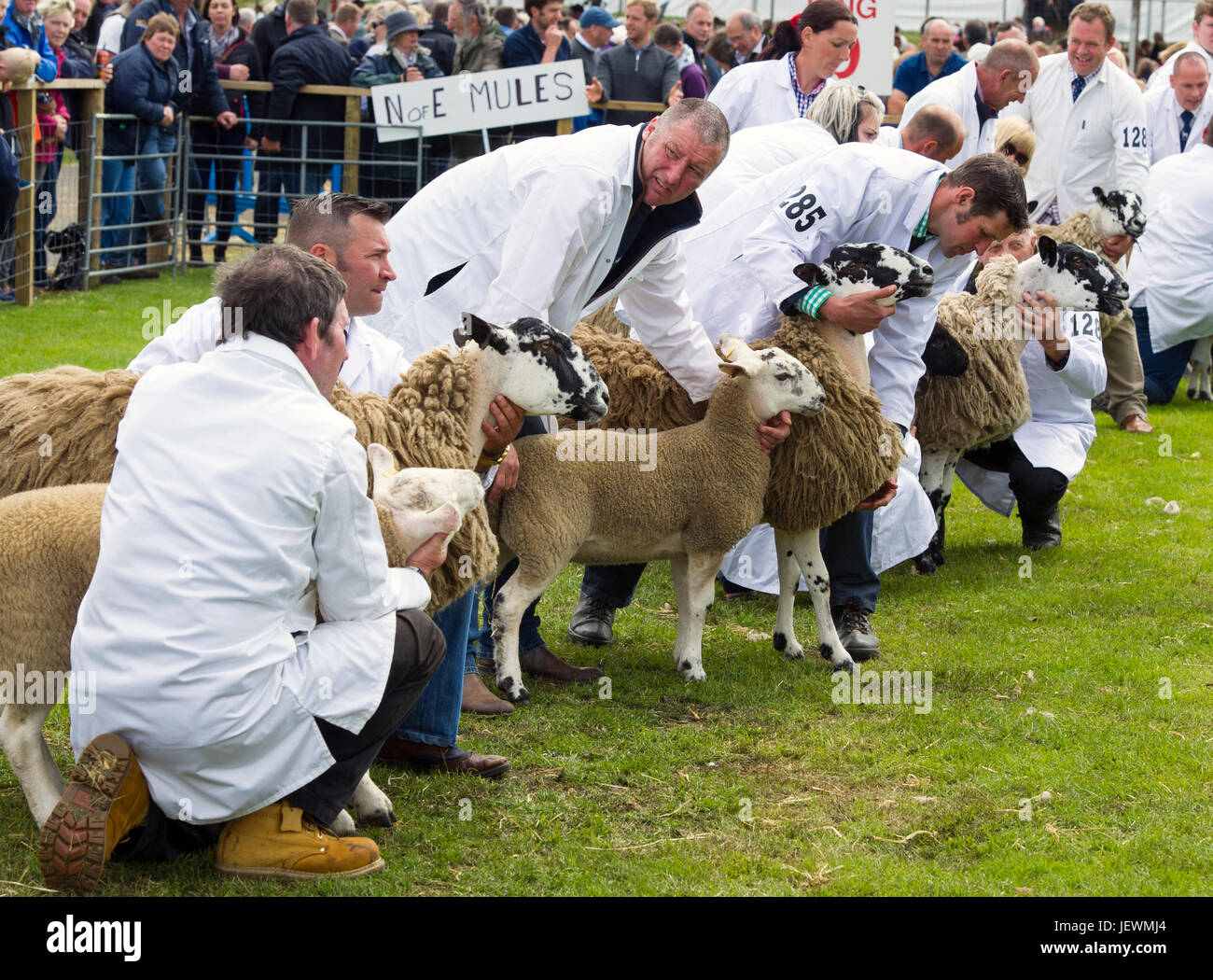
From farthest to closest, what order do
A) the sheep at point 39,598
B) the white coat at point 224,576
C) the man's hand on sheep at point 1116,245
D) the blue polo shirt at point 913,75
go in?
the blue polo shirt at point 913,75
the man's hand on sheep at point 1116,245
the sheep at point 39,598
the white coat at point 224,576

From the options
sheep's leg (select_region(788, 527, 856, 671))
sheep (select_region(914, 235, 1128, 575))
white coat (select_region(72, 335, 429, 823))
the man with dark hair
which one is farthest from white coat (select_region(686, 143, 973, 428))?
the man with dark hair

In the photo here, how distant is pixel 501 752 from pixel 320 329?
67.1 inches

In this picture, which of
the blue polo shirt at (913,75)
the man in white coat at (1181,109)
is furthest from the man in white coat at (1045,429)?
the blue polo shirt at (913,75)

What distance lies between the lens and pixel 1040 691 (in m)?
4.98

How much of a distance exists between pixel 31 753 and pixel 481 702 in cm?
160

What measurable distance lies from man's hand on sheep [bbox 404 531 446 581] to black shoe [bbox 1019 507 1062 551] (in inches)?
169

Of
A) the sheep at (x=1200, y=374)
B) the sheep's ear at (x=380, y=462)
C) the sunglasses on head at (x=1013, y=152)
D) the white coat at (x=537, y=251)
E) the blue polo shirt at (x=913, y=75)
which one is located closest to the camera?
the sheep's ear at (x=380, y=462)

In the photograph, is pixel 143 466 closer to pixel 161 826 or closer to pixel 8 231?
pixel 161 826

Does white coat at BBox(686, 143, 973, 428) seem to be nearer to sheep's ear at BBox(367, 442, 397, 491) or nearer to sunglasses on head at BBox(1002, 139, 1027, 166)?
sheep's ear at BBox(367, 442, 397, 491)

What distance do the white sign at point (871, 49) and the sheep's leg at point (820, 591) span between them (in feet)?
14.8

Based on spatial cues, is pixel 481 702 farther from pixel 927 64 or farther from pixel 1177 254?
pixel 927 64

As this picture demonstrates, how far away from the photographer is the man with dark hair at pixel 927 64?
12.9 metres

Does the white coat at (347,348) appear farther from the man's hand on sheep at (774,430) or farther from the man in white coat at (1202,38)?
the man in white coat at (1202,38)

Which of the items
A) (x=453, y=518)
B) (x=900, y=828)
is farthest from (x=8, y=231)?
(x=900, y=828)
